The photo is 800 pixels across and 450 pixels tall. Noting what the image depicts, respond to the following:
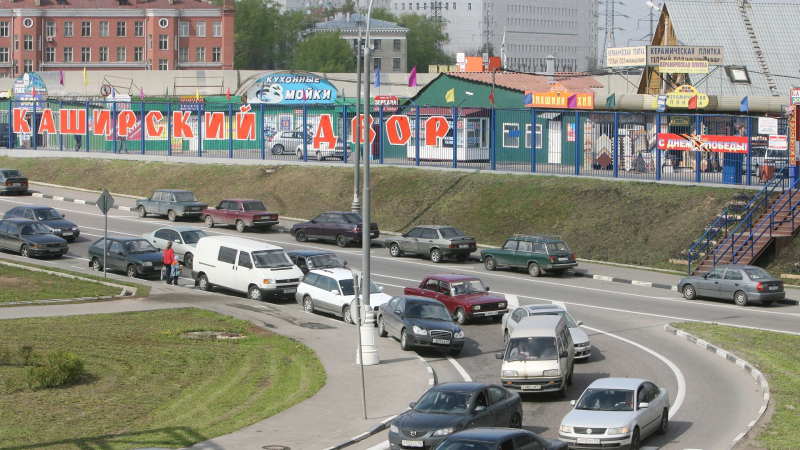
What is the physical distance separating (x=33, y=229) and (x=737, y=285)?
26560 millimetres

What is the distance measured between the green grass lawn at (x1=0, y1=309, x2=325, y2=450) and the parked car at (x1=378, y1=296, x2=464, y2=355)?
254cm

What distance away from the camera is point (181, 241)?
116ft

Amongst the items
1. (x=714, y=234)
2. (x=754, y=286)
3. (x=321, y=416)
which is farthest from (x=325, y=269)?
(x=714, y=234)

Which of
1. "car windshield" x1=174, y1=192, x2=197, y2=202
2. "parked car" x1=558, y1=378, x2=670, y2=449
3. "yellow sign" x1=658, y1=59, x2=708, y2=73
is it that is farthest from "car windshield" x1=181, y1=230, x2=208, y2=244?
"yellow sign" x1=658, y1=59, x2=708, y2=73

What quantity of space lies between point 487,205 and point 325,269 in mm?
16751

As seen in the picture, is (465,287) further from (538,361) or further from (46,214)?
(46,214)

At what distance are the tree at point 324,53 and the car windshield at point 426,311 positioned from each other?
140 metres

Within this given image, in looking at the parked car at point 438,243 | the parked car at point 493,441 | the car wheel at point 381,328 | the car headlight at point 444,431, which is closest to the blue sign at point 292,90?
the parked car at point 438,243

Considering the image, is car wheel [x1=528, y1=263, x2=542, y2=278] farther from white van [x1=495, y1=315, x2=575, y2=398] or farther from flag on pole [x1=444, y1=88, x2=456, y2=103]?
flag on pole [x1=444, y1=88, x2=456, y2=103]

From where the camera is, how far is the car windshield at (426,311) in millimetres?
24234

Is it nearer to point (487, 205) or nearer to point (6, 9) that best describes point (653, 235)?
point (487, 205)

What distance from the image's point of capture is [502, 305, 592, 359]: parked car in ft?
74.3

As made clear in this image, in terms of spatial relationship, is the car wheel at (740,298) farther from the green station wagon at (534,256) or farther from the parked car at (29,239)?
the parked car at (29,239)

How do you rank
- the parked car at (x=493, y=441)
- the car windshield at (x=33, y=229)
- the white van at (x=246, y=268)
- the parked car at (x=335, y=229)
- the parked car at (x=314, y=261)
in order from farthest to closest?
the parked car at (x=335, y=229)
the car windshield at (x=33, y=229)
the parked car at (x=314, y=261)
the white van at (x=246, y=268)
the parked car at (x=493, y=441)
